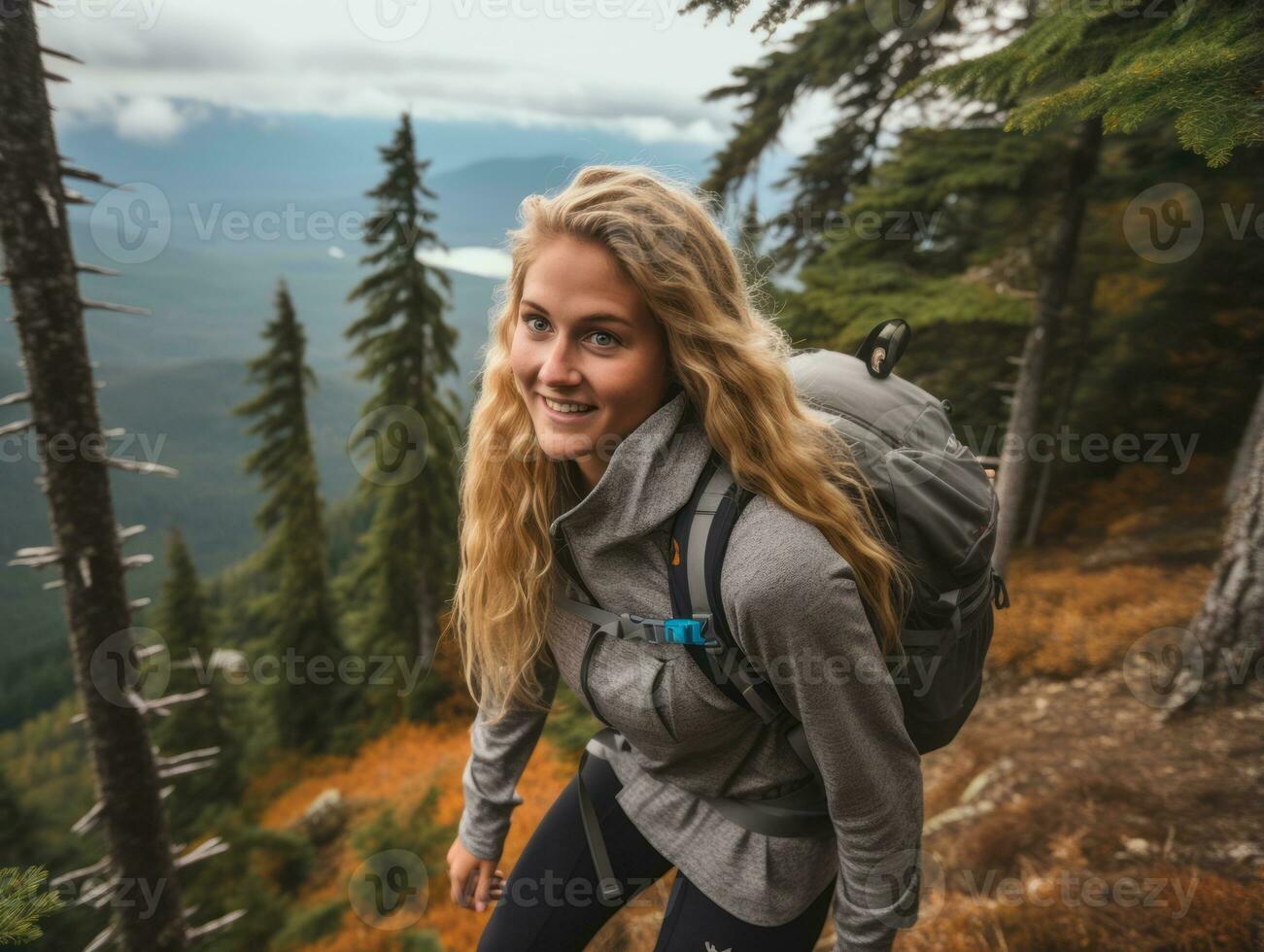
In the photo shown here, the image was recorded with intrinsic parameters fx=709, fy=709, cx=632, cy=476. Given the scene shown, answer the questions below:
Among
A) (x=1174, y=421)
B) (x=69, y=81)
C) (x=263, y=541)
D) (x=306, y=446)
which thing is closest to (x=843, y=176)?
(x=1174, y=421)

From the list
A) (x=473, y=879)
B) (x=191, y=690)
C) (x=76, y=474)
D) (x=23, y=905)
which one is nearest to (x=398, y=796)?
(x=191, y=690)

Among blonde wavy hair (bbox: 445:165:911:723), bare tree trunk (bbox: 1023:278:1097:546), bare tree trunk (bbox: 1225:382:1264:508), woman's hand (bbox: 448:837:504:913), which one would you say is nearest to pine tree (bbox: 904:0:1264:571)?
blonde wavy hair (bbox: 445:165:911:723)

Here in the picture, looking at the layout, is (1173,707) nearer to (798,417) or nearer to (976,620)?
(976,620)

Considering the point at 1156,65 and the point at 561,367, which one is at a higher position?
the point at 1156,65

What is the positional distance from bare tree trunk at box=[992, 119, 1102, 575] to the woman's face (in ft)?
19.8

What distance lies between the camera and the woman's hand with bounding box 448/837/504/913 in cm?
258

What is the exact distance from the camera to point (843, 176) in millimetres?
11516

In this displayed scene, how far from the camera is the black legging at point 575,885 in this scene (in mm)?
2345

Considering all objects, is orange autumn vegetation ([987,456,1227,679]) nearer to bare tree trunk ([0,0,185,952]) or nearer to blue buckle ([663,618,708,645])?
blue buckle ([663,618,708,645])

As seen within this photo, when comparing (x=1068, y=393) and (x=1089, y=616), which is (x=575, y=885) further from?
(x=1068, y=393)

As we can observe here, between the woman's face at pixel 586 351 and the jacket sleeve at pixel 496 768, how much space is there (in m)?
1.00

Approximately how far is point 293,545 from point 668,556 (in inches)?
769

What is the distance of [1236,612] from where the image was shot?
171 inches

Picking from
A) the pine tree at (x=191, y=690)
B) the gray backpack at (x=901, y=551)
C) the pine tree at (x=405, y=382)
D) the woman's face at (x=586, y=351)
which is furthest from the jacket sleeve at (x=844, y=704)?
the pine tree at (x=191, y=690)
